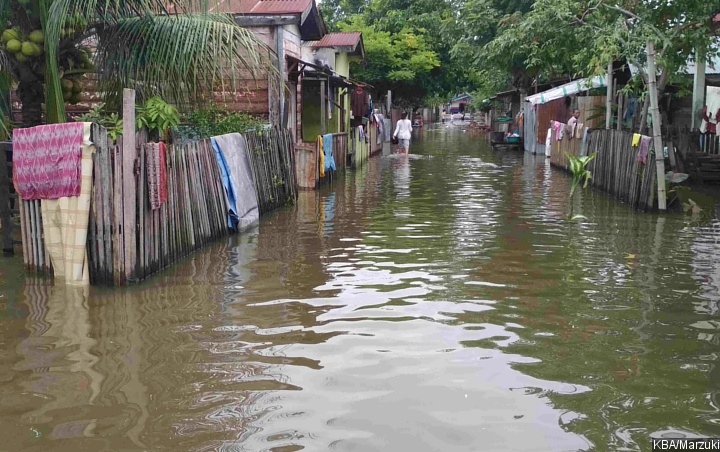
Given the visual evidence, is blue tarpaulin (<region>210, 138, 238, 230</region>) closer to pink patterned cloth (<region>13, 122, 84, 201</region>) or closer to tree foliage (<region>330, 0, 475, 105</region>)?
pink patterned cloth (<region>13, 122, 84, 201</region>)

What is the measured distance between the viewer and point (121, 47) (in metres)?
8.80

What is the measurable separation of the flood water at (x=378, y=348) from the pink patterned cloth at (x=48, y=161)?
0.96 metres

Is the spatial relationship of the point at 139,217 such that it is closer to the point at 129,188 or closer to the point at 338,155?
the point at 129,188

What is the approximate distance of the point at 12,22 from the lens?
8.90 meters

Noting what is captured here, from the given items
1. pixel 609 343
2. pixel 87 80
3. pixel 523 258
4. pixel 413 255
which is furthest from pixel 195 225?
Answer: pixel 87 80

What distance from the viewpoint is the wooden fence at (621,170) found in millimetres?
12312

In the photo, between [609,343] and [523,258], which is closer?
[609,343]

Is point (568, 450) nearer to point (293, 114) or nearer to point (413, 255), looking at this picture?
point (413, 255)

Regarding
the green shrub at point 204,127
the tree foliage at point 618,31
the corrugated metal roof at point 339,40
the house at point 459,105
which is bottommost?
the green shrub at point 204,127

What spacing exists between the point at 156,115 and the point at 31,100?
69.8 inches

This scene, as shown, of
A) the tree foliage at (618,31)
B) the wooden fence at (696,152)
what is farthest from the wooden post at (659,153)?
the wooden fence at (696,152)

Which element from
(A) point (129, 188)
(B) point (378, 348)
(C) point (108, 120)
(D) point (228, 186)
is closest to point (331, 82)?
(D) point (228, 186)

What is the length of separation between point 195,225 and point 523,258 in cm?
398

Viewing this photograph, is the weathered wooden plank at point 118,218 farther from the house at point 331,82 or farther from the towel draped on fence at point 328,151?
the house at point 331,82
